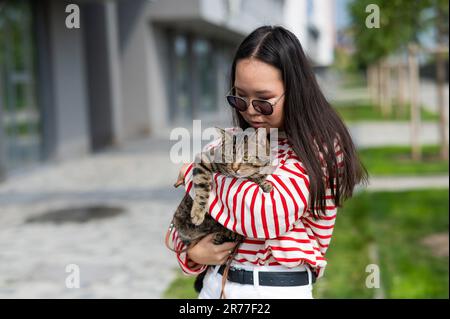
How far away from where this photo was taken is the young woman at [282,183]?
204 centimetres

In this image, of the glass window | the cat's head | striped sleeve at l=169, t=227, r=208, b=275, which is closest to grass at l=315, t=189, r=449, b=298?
striped sleeve at l=169, t=227, r=208, b=275

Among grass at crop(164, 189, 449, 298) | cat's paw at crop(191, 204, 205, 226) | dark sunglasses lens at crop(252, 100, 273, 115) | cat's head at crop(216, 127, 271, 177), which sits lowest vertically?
grass at crop(164, 189, 449, 298)

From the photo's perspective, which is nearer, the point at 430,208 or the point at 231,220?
the point at 231,220

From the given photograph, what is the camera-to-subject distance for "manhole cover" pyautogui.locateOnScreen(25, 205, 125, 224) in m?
8.59

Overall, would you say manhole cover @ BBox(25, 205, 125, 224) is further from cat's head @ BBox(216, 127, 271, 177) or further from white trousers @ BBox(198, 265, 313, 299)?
cat's head @ BBox(216, 127, 271, 177)

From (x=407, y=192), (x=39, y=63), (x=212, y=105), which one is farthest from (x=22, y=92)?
(x=212, y=105)

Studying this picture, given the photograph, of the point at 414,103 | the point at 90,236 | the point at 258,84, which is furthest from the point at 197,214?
the point at 414,103

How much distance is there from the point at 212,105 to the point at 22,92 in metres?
17.7

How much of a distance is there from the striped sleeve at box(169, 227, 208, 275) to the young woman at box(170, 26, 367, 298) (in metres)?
0.01

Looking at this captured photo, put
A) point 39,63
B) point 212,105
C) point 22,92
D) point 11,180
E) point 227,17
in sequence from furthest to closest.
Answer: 1. point 212,105
2. point 227,17
3. point 39,63
4. point 22,92
5. point 11,180

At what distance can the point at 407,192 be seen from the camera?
379 inches

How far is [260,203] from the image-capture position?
2.01m

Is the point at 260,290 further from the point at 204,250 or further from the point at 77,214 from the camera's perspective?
the point at 77,214

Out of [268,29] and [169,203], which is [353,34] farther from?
[268,29]
